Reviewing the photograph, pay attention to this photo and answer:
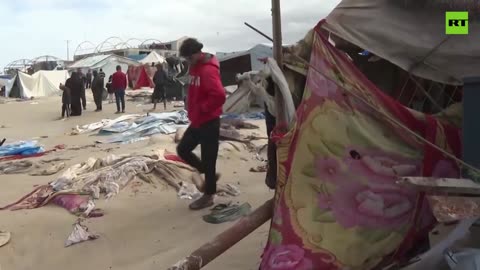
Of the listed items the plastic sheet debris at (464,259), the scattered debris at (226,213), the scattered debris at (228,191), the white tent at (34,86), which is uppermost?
the plastic sheet debris at (464,259)

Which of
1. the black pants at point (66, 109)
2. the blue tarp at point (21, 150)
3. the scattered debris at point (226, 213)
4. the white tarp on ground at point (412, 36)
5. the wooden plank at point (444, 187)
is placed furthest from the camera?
the black pants at point (66, 109)

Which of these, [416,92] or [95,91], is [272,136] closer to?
[416,92]

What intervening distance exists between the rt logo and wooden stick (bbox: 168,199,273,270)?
5.15ft

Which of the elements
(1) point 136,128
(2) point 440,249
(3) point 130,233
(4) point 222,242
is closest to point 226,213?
(3) point 130,233

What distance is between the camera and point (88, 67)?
3675cm

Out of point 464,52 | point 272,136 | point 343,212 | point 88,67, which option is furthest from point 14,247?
point 88,67

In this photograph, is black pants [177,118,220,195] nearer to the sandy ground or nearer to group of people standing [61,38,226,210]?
group of people standing [61,38,226,210]

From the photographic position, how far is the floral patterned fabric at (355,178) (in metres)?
3.18

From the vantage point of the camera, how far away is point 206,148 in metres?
5.43

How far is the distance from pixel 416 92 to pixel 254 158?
4866 mm

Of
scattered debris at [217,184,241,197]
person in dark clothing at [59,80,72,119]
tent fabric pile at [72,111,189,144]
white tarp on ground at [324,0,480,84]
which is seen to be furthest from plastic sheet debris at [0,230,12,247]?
person in dark clothing at [59,80,72,119]

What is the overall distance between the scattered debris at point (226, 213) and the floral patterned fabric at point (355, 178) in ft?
6.20

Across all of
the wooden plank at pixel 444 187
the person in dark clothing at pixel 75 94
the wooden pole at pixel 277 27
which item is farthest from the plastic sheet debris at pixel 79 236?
the person in dark clothing at pixel 75 94

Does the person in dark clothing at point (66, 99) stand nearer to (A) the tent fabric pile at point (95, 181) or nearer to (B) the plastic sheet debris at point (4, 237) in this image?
(A) the tent fabric pile at point (95, 181)
